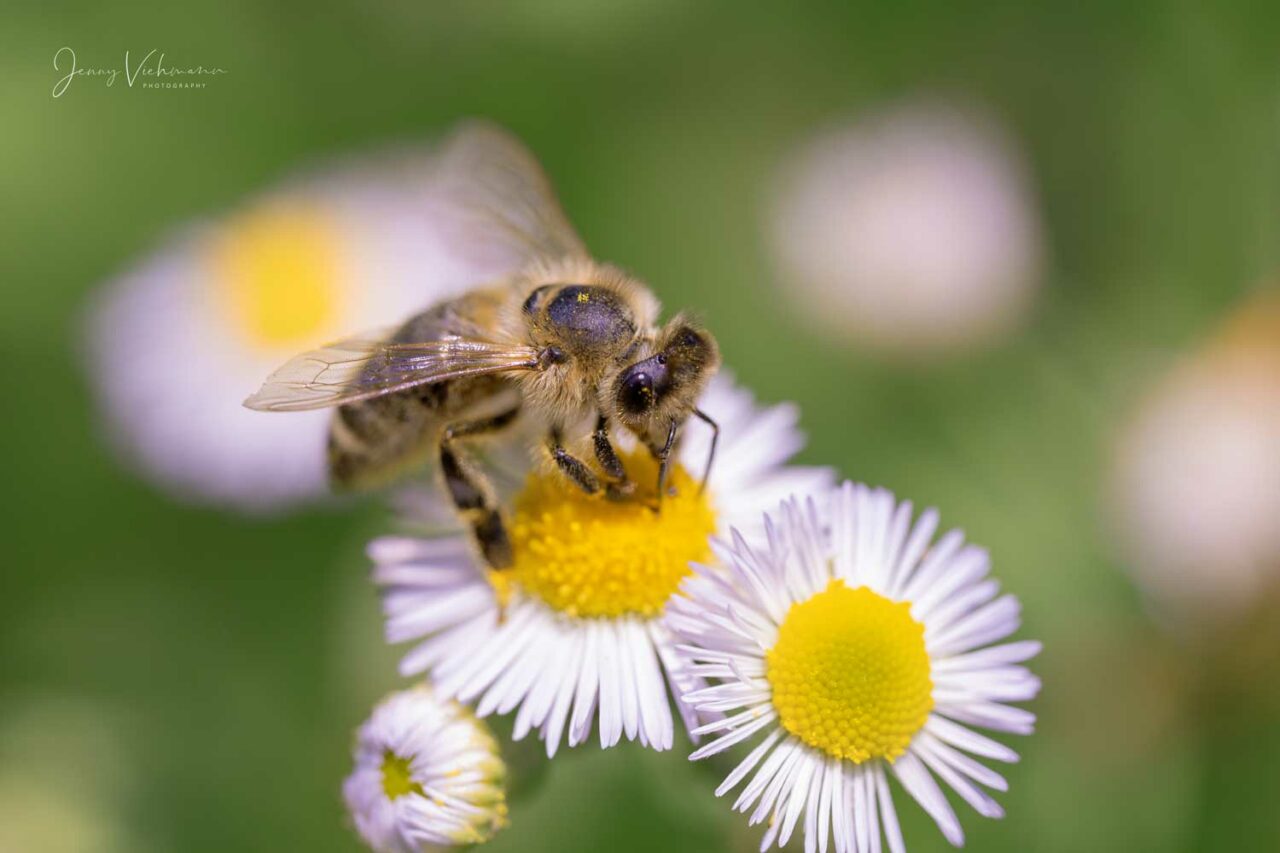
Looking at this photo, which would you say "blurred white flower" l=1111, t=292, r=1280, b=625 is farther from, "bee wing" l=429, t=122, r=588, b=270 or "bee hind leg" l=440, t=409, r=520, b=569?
"bee hind leg" l=440, t=409, r=520, b=569

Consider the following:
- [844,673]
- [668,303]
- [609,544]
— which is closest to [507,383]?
[609,544]

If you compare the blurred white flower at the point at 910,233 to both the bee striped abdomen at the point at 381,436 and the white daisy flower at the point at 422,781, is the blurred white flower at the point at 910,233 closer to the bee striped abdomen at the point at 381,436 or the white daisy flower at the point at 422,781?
the bee striped abdomen at the point at 381,436

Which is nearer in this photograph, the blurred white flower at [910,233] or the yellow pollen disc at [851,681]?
the yellow pollen disc at [851,681]

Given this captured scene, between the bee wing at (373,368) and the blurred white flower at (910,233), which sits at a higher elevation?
the blurred white flower at (910,233)

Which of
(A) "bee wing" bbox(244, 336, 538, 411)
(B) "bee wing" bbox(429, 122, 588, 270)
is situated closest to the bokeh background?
(A) "bee wing" bbox(244, 336, 538, 411)

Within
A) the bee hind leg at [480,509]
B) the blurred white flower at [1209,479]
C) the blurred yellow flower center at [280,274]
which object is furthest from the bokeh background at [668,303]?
the bee hind leg at [480,509]
